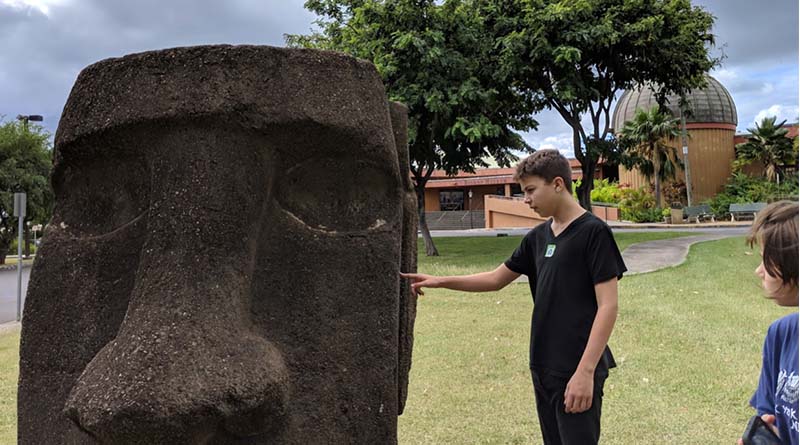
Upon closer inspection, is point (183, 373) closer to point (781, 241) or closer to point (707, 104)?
point (781, 241)

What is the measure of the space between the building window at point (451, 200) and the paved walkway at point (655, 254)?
25.7 metres

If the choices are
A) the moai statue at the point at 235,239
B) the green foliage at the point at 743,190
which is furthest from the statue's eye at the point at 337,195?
the green foliage at the point at 743,190

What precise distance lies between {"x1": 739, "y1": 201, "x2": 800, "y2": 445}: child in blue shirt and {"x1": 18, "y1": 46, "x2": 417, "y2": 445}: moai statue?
1.04 metres

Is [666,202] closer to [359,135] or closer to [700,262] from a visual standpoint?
[700,262]

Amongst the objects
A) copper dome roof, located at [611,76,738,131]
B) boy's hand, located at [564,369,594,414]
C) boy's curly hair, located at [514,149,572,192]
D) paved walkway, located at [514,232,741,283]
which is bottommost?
paved walkway, located at [514,232,741,283]

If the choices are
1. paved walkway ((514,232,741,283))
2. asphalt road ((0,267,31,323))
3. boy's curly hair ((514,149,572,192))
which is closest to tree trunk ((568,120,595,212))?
paved walkway ((514,232,741,283))

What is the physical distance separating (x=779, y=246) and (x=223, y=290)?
57.8 inches

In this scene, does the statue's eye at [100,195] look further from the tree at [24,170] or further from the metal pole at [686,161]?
the metal pole at [686,161]

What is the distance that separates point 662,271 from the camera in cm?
1153

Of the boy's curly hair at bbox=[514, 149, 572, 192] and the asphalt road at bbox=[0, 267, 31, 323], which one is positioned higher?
the boy's curly hair at bbox=[514, 149, 572, 192]

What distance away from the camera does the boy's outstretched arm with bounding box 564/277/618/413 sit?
7.29 ft

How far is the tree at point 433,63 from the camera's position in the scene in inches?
491

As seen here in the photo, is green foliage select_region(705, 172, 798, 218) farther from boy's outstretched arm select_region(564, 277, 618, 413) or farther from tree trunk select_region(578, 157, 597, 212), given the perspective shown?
boy's outstretched arm select_region(564, 277, 618, 413)

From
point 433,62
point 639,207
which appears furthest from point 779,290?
point 639,207
